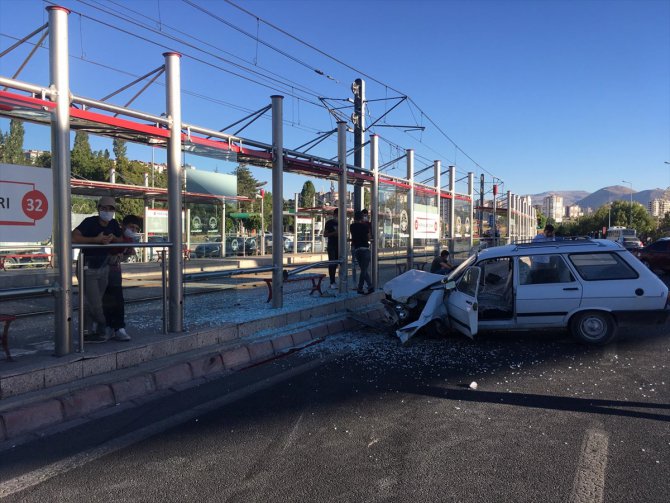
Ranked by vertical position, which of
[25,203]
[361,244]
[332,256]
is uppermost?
[25,203]

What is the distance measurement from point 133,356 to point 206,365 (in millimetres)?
818

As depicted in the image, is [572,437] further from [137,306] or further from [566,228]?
[566,228]

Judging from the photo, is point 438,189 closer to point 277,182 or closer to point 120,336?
point 277,182

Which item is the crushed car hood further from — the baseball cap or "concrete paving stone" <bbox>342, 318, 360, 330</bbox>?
the baseball cap

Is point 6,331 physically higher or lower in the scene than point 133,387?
higher

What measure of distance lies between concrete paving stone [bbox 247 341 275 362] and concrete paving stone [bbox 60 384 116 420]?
2078mm

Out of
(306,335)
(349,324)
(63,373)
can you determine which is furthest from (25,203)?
(349,324)

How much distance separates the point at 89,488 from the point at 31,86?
3.76 metres

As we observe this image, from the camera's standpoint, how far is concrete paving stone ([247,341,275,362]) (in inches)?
264

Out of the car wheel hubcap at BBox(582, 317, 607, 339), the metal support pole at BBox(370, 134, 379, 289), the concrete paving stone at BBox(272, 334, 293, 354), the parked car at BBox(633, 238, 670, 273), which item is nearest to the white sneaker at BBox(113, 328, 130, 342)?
the concrete paving stone at BBox(272, 334, 293, 354)

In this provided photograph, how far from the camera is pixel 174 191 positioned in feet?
21.2

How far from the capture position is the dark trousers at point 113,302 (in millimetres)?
5961

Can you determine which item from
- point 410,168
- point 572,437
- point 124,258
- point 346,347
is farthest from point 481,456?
point 410,168

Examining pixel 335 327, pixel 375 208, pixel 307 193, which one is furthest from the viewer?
pixel 307 193
